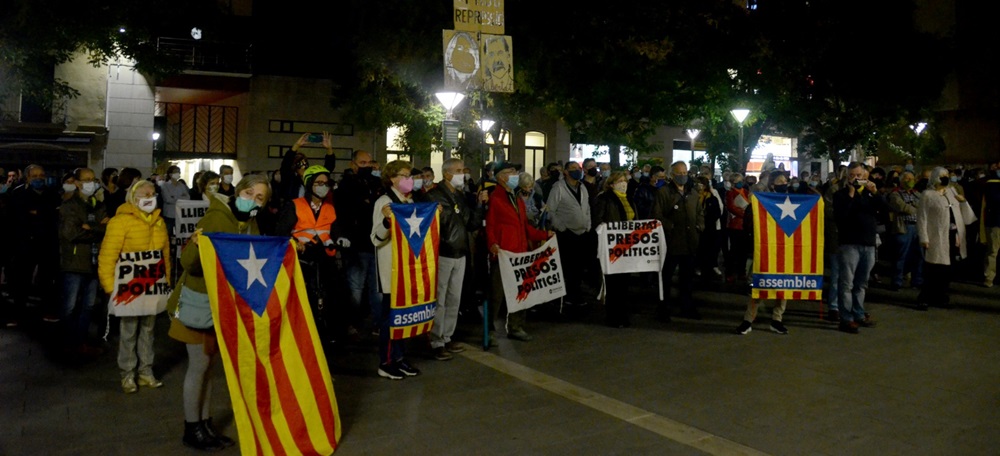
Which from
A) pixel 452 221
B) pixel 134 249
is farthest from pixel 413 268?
pixel 134 249

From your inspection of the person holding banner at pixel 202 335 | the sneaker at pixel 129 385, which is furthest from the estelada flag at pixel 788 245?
the sneaker at pixel 129 385

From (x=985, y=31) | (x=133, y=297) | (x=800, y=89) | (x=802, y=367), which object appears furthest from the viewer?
(x=985, y=31)

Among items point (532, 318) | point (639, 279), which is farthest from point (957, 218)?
point (532, 318)

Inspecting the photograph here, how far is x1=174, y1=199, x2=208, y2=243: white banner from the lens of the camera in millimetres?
11586

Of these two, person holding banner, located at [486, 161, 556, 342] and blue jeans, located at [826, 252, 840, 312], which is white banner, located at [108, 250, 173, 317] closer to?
person holding banner, located at [486, 161, 556, 342]

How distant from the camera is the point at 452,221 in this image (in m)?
8.34

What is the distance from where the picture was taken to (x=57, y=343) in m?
9.20

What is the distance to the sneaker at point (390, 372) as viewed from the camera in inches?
301

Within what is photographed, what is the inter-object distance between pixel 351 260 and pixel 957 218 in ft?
28.1

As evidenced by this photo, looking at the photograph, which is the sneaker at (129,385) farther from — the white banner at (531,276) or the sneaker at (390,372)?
the white banner at (531,276)

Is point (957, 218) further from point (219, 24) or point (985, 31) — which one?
point (985, 31)

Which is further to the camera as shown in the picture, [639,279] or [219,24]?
[219,24]

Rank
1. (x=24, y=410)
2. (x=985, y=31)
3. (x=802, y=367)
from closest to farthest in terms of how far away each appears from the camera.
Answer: (x=24, y=410), (x=802, y=367), (x=985, y=31)

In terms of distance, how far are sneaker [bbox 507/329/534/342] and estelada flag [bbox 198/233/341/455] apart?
4247mm
